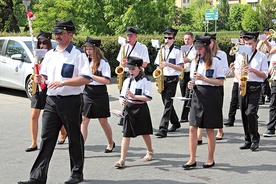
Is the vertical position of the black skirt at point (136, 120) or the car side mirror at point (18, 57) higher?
the car side mirror at point (18, 57)

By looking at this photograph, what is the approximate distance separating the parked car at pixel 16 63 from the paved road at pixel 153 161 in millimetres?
3592

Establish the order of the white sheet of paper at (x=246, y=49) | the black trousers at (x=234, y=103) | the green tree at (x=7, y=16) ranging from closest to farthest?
the white sheet of paper at (x=246, y=49), the black trousers at (x=234, y=103), the green tree at (x=7, y=16)

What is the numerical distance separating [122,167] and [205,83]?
1684mm

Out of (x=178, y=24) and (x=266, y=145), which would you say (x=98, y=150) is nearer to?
(x=266, y=145)

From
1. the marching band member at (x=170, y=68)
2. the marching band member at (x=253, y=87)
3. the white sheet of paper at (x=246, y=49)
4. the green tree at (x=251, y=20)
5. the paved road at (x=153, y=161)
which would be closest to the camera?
the paved road at (x=153, y=161)

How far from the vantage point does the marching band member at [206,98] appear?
7387 millimetres

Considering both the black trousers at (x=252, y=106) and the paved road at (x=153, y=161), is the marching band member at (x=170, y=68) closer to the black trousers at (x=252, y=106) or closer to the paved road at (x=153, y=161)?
the paved road at (x=153, y=161)

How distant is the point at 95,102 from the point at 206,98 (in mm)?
1870

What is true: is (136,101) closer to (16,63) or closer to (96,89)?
(96,89)

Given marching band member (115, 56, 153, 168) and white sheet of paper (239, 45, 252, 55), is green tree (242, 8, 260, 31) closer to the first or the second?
white sheet of paper (239, 45, 252, 55)

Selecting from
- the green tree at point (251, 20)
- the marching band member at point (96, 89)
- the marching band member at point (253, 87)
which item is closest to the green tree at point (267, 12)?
the green tree at point (251, 20)

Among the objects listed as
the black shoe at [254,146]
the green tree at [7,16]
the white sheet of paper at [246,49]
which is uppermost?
the green tree at [7,16]

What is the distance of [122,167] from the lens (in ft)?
24.6

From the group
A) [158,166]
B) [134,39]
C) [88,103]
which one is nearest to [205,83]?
[158,166]
